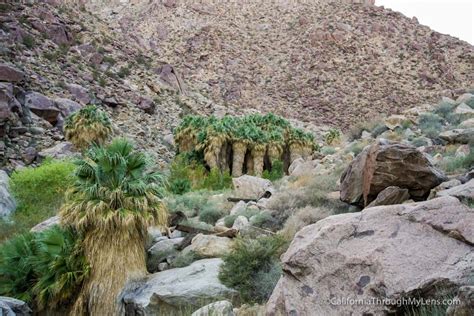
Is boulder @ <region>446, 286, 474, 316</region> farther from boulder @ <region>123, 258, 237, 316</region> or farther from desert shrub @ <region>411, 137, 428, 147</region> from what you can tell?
desert shrub @ <region>411, 137, 428, 147</region>

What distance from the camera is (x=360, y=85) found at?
70.9 meters

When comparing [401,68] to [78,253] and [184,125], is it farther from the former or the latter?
[78,253]

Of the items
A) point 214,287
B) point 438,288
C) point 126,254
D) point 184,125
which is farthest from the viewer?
point 184,125

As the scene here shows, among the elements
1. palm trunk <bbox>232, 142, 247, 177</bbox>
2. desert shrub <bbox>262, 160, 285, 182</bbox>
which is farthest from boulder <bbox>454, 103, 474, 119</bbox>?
palm trunk <bbox>232, 142, 247, 177</bbox>

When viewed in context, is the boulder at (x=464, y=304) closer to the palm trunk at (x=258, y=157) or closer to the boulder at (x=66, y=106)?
the palm trunk at (x=258, y=157)

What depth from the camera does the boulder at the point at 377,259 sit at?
588cm

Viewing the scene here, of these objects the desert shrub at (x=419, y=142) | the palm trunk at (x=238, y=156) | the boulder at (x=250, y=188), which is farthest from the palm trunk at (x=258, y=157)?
the desert shrub at (x=419, y=142)

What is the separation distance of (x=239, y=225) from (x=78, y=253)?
445 cm

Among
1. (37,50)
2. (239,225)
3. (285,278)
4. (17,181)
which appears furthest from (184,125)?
(285,278)

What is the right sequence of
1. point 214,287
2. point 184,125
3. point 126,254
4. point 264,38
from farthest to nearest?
point 264,38 < point 184,125 < point 126,254 < point 214,287

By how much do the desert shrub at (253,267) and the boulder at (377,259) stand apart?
3.06m

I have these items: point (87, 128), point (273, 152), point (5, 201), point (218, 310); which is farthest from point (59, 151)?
point (218, 310)

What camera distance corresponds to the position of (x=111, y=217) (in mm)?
12375

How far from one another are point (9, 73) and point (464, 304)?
43.0 metres
